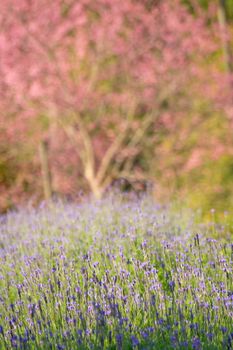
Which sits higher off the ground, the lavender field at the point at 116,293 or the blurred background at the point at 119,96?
the blurred background at the point at 119,96

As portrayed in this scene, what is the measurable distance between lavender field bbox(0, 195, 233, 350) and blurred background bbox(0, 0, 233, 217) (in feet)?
14.2

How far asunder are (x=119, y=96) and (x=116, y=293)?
6892 mm

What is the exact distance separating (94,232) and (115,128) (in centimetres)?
565

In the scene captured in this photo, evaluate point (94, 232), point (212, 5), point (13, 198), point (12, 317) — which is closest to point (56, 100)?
point (13, 198)

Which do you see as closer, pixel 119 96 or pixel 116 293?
pixel 116 293

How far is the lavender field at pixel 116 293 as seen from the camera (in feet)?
12.7

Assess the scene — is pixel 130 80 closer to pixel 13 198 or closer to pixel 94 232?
pixel 13 198

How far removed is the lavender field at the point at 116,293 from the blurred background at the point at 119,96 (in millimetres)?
4324

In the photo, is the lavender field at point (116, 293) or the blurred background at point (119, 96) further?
the blurred background at point (119, 96)

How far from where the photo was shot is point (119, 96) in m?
10.8

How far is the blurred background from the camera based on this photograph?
33.9ft

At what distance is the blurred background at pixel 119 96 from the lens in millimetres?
10336

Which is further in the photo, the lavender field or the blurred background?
the blurred background

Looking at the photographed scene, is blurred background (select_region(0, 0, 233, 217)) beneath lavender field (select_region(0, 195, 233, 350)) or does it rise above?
above
